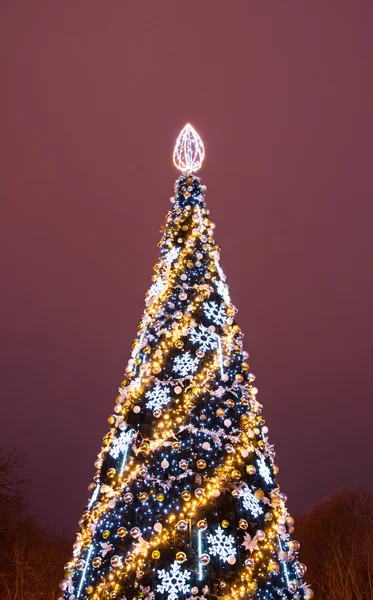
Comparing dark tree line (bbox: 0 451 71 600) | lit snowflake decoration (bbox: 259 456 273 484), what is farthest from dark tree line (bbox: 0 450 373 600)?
lit snowflake decoration (bbox: 259 456 273 484)

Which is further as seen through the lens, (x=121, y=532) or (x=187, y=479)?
(x=187, y=479)

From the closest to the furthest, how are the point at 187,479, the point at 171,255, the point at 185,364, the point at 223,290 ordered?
Answer: the point at 187,479
the point at 185,364
the point at 223,290
the point at 171,255

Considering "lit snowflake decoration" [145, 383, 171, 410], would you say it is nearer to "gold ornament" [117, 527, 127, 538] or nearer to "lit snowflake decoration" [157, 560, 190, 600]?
"gold ornament" [117, 527, 127, 538]

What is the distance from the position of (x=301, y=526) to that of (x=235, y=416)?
14.6 metres

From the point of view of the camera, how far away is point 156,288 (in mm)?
4430

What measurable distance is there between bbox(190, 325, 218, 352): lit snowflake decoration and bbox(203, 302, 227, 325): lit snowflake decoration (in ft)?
0.43

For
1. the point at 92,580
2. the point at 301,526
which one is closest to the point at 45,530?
the point at 301,526

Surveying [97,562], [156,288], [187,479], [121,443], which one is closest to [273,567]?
[187,479]

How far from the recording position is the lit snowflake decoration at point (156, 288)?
4.39 metres

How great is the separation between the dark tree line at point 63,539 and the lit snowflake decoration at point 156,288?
9561 mm

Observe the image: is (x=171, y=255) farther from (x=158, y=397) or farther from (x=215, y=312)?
(x=158, y=397)

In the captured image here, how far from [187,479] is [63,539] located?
1507 centimetres

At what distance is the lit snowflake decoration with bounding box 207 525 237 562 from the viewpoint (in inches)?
125

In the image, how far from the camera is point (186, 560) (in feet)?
10.3
